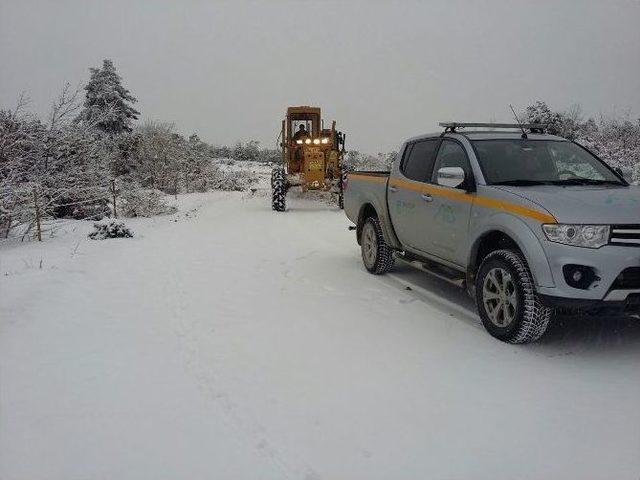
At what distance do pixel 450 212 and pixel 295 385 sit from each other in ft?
8.65

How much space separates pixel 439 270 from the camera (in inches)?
232

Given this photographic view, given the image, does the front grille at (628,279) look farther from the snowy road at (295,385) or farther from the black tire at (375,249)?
the black tire at (375,249)

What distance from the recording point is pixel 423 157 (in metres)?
6.38

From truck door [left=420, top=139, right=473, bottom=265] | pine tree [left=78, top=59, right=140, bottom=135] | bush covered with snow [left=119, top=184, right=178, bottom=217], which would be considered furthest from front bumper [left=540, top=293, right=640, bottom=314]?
pine tree [left=78, top=59, right=140, bottom=135]

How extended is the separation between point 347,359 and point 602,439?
6.24ft

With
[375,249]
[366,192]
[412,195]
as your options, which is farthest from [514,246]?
[366,192]

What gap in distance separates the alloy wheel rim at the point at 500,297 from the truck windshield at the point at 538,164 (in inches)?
37.2

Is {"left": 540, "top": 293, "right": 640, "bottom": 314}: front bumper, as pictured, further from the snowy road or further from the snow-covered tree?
the snow-covered tree

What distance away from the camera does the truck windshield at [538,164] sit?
5145 mm

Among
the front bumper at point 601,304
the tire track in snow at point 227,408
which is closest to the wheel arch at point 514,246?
the front bumper at point 601,304

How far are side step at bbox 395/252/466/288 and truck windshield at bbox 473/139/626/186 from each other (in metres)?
1.05

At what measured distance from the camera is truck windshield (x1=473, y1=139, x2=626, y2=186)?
5.14m

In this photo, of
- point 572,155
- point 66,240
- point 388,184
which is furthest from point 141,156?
point 572,155

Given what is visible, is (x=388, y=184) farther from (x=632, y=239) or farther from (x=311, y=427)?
(x=311, y=427)
